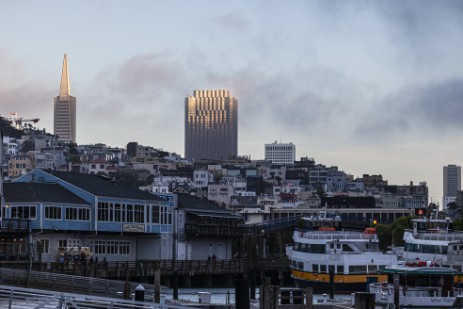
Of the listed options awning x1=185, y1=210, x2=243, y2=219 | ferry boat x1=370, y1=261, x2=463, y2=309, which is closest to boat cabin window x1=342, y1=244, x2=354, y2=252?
ferry boat x1=370, y1=261, x2=463, y2=309

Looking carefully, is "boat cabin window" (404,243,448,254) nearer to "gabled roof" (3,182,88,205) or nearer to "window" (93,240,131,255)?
"gabled roof" (3,182,88,205)

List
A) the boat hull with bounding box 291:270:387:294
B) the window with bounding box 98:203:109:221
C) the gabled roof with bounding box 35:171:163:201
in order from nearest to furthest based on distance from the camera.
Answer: the boat hull with bounding box 291:270:387:294 → the window with bounding box 98:203:109:221 → the gabled roof with bounding box 35:171:163:201

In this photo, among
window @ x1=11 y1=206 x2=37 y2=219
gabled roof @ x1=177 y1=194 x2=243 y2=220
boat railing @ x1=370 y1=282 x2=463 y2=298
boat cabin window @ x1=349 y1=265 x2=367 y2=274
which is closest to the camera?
boat railing @ x1=370 y1=282 x2=463 y2=298

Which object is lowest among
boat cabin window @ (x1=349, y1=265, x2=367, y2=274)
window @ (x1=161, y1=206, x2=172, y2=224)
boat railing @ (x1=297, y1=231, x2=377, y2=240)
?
boat cabin window @ (x1=349, y1=265, x2=367, y2=274)

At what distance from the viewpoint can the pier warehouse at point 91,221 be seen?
8000 cm

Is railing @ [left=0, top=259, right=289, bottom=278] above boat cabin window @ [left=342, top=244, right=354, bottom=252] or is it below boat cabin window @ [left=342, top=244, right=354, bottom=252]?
below

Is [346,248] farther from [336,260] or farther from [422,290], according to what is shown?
[422,290]

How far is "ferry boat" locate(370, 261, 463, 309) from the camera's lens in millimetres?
51906

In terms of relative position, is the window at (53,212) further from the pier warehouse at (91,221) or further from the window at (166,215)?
the window at (166,215)

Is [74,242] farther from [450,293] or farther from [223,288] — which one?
[450,293]

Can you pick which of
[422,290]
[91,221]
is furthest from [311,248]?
[422,290]

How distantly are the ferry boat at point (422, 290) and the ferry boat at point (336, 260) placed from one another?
54.9 ft

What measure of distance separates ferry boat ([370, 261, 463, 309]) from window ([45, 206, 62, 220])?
105 feet

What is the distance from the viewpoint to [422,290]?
52.3 metres
